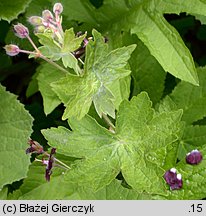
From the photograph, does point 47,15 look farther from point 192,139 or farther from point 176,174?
point 192,139

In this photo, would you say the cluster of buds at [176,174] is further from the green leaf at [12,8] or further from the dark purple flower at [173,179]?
the green leaf at [12,8]

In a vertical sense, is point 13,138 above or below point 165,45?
below

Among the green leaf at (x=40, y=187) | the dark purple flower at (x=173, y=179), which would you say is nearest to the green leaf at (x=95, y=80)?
the dark purple flower at (x=173, y=179)

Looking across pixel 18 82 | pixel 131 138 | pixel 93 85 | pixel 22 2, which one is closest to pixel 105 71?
pixel 93 85

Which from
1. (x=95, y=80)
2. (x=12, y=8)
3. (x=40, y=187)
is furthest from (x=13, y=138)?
(x=95, y=80)

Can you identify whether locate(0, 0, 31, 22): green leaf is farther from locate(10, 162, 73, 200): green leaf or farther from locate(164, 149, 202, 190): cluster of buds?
locate(164, 149, 202, 190): cluster of buds
